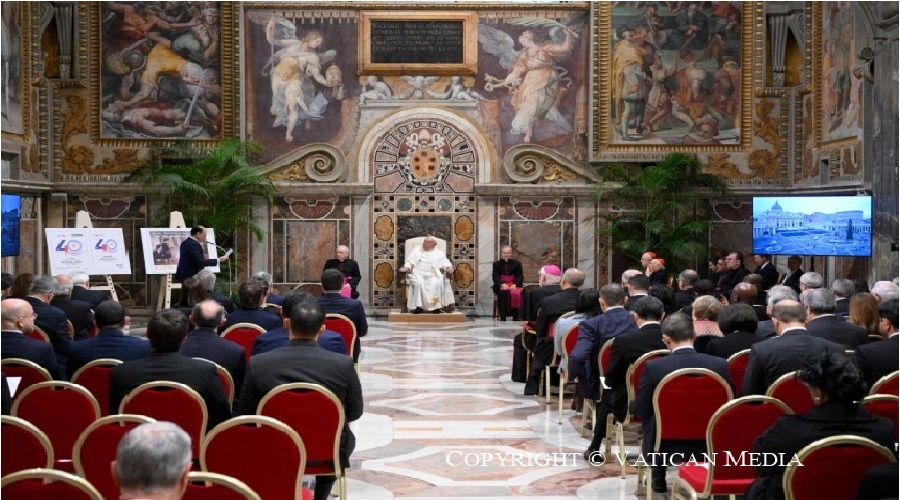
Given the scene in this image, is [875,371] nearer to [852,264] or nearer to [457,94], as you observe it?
[852,264]

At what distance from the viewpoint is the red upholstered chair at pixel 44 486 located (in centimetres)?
356

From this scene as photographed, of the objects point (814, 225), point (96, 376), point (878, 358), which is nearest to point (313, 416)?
point (96, 376)

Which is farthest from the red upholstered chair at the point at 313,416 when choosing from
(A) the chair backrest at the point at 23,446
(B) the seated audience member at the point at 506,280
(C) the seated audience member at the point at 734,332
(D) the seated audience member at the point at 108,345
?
(B) the seated audience member at the point at 506,280

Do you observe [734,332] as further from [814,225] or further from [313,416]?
[814,225]

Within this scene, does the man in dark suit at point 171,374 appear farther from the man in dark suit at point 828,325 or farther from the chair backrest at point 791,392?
the man in dark suit at point 828,325

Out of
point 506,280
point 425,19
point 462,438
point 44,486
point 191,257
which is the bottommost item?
point 462,438

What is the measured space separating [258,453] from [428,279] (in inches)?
529

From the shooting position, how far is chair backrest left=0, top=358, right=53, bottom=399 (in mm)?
6133

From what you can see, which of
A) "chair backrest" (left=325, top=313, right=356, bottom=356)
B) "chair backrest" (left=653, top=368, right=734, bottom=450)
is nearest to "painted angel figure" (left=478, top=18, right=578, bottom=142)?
"chair backrest" (left=325, top=313, right=356, bottom=356)

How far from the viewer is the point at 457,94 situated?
1902 centimetres

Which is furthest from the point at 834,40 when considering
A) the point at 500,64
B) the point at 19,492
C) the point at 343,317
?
the point at 19,492

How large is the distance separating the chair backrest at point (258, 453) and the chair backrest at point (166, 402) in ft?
2.46

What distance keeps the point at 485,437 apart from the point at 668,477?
5.99ft

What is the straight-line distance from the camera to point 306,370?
580 cm
